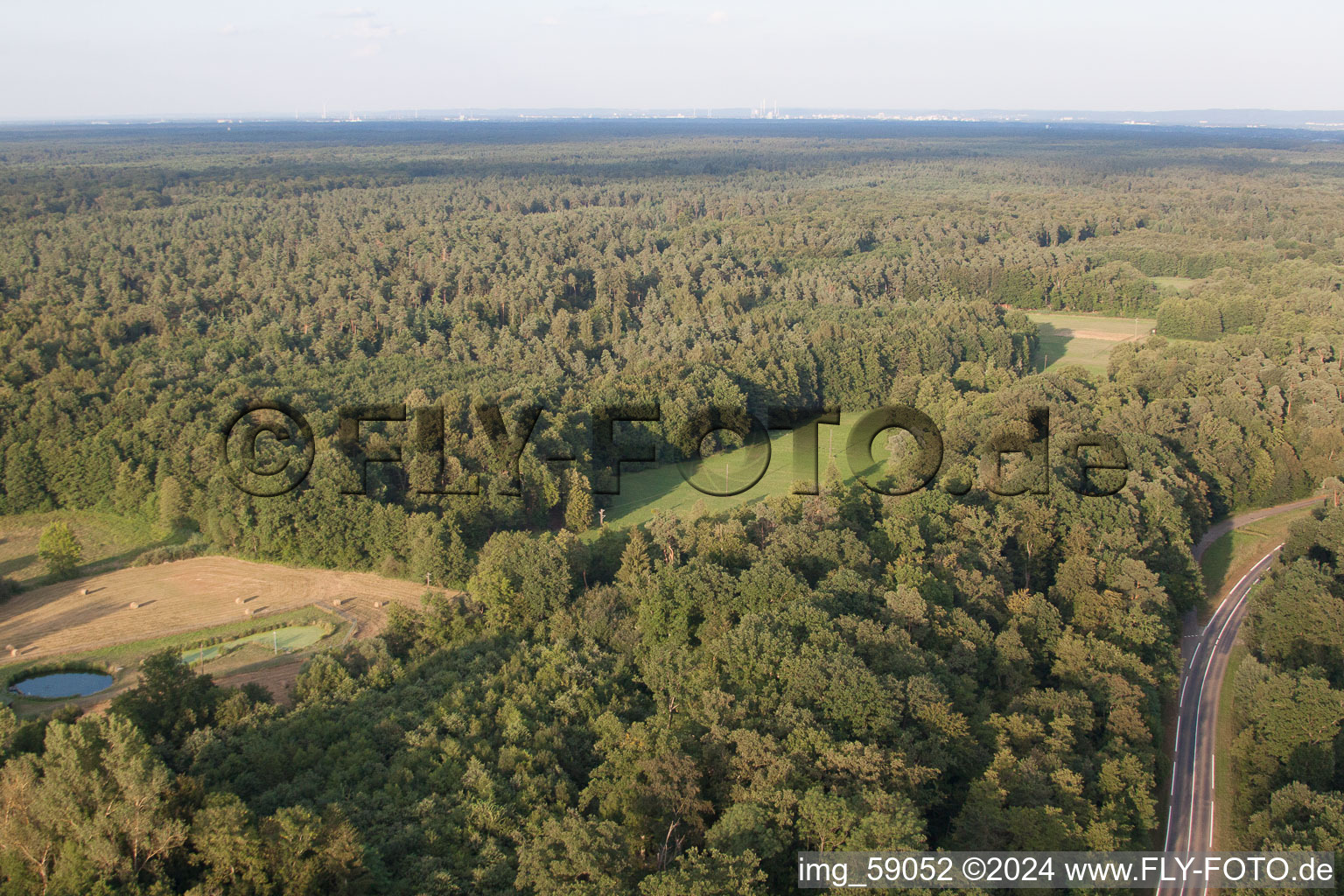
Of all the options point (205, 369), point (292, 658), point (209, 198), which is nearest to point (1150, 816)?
point (292, 658)

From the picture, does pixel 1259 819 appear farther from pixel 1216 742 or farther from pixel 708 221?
pixel 708 221

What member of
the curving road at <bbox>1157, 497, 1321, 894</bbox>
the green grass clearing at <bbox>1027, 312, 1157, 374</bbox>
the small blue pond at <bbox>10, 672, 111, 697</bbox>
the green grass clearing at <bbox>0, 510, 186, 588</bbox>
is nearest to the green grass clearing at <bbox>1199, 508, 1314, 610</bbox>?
the curving road at <bbox>1157, 497, 1321, 894</bbox>

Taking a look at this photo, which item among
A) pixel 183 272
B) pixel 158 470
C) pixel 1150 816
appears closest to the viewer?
pixel 1150 816

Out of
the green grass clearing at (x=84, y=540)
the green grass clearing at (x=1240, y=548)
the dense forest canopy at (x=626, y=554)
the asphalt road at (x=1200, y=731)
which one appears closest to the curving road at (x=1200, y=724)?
the asphalt road at (x=1200, y=731)

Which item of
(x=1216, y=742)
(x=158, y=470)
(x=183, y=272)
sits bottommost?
(x=1216, y=742)

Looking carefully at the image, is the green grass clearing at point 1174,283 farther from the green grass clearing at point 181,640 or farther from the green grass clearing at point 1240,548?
the green grass clearing at point 181,640

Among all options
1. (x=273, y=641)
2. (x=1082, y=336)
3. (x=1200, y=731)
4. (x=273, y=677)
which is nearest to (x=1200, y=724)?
(x=1200, y=731)

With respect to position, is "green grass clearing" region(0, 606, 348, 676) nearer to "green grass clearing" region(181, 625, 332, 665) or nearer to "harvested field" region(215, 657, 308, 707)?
"green grass clearing" region(181, 625, 332, 665)
